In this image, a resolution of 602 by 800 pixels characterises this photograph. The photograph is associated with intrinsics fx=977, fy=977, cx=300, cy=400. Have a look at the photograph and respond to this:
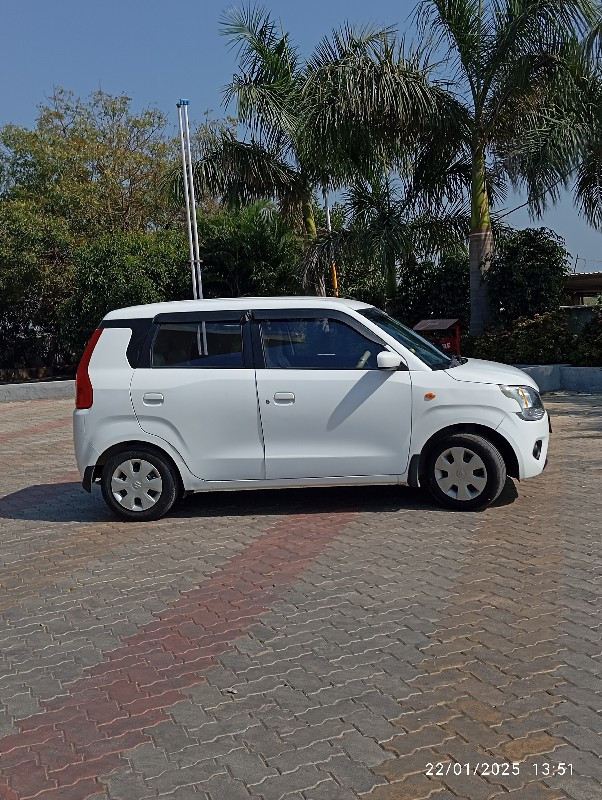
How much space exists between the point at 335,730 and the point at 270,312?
444 cm

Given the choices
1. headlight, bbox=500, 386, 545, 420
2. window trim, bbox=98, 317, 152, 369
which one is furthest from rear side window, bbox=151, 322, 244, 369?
headlight, bbox=500, 386, 545, 420

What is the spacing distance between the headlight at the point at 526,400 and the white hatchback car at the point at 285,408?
1 cm

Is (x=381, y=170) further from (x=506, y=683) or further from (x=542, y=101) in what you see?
(x=506, y=683)

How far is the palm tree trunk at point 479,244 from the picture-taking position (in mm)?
17219

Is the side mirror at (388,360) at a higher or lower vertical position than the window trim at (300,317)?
lower

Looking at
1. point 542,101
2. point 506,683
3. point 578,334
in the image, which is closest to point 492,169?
point 542,101

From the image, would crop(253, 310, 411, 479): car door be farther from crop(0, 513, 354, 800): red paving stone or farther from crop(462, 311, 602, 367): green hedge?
crop(462, 311, 602, 367): green hedge

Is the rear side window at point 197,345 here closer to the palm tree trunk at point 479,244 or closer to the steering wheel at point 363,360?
the steering wheel at point 363,360

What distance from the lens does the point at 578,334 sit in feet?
52.8

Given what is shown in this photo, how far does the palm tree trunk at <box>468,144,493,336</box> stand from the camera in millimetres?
17219

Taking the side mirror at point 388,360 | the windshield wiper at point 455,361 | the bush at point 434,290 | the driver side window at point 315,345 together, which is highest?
the bush at point 434,290

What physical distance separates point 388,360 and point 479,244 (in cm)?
1051

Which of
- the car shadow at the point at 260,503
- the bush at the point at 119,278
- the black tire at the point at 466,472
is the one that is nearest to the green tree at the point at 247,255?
the bush at the point at 119,278

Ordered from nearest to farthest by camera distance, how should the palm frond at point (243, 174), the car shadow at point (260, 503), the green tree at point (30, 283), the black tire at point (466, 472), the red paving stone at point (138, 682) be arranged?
the red paving stone at point (138, 682) → the black tire at point (466, 472) → the car shadow at point (260, 503) → the palm frond at point (243, 174) → the green tree at point (30, 283)
